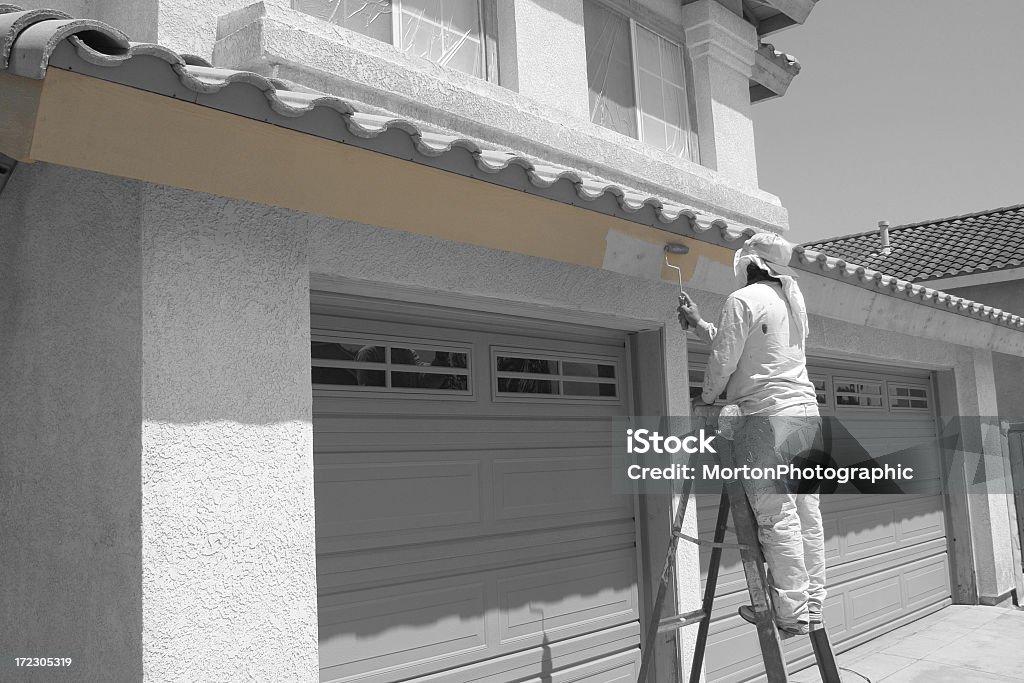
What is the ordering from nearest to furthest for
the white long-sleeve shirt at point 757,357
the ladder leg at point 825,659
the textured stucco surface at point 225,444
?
the textured stucco surface at point 225,444 → the ladder leg at point 825,659 → the white long-sleeve shirt at point 757,357

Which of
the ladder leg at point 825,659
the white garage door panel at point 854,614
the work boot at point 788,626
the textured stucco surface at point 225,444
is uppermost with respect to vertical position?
the textured stucco surface at point 225,444

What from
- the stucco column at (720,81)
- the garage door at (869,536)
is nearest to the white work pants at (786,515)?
the garage door at (869,536)

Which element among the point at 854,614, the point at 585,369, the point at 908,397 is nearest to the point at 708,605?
the point at 585,369

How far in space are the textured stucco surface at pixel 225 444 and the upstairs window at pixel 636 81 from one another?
13.2ft

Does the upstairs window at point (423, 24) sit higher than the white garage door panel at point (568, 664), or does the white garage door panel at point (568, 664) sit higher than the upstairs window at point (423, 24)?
the upstairs window at point (423, 24)

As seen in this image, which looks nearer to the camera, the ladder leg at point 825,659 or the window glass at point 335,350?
the ladder leg at point 825,659

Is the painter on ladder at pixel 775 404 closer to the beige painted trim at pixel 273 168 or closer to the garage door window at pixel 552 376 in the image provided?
the beige painted trim at pixel 273 168

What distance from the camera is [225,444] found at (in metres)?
3.35

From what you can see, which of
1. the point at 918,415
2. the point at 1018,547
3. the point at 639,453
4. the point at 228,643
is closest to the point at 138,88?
the point at 228,643

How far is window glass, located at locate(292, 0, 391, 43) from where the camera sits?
16.4ft

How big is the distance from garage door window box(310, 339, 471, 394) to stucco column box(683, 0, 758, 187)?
421 cm

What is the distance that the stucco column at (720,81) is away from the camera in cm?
795

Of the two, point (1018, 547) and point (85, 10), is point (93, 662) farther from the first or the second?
point (1018, 547)

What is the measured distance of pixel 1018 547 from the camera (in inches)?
420
